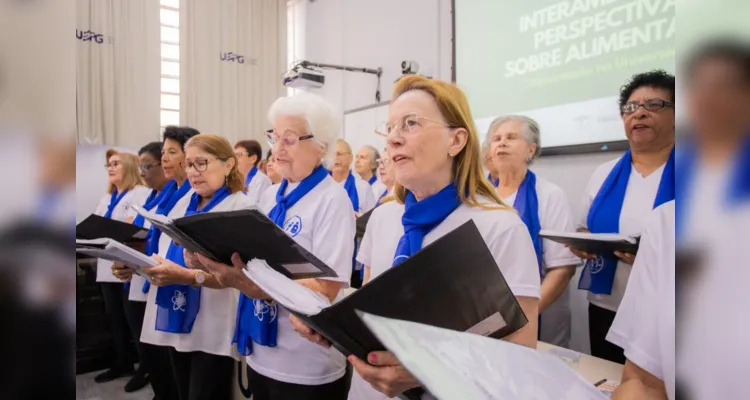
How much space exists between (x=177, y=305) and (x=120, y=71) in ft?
16.3

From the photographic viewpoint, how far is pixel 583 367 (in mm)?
1501

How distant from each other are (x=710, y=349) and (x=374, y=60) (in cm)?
567

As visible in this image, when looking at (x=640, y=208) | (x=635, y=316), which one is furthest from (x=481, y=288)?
(x=640, y=208)

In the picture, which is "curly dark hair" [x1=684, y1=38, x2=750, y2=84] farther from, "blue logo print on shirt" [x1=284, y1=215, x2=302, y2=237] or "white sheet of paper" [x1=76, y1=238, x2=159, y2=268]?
"white sheet of paper" [x1=76, y1=238, x2=159, y2=268]

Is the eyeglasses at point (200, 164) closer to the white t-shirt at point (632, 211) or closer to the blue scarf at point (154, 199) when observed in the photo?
the blue scarf at point (154, 199)

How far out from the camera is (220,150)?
2.25 meters

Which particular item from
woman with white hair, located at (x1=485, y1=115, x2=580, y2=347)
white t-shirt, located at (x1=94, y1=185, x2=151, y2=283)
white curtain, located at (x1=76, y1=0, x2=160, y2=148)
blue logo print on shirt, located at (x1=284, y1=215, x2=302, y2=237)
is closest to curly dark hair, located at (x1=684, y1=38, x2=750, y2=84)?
blue logo print on shirt, located at (x1=284, y1=215, x2=302, y2=237)

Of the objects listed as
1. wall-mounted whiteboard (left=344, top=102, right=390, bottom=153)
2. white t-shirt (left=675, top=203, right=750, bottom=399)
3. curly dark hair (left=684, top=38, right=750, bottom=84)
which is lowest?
white t-shirt (left=675, top=203, right=750, bottom=399)

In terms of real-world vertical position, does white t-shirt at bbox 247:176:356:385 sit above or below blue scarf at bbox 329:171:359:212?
below

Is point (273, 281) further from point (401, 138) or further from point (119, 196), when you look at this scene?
point (119, 196)

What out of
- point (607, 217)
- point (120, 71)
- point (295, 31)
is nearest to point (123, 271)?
point (607, 217)

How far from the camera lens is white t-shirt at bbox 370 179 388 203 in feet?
14.8

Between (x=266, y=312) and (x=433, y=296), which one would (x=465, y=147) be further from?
(x=266, y=312)

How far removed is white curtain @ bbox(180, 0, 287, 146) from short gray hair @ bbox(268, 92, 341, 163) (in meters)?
5.05
